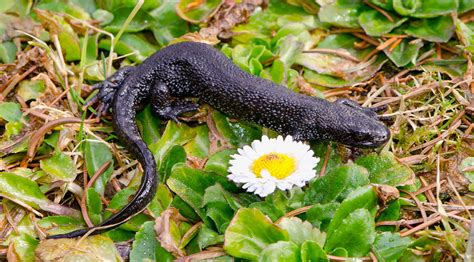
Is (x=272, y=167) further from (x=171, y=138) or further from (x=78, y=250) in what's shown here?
(x=78, y=250)

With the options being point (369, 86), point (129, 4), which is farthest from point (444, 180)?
point (129, 4)

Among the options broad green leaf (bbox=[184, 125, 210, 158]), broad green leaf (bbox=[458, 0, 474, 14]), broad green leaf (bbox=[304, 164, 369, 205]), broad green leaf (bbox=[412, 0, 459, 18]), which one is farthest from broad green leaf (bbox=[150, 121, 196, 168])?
broad green leaf (bbox=[458, 0, 474, 14])

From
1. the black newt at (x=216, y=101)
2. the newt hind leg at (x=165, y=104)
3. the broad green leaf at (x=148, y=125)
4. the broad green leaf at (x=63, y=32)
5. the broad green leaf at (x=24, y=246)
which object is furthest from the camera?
the broad green leaf at (x=63, y=32)

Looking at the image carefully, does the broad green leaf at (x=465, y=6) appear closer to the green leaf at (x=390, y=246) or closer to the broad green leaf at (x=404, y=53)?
the broad green leaf at (x=404, y=53)

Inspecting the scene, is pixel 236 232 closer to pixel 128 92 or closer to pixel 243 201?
pixel 243 201

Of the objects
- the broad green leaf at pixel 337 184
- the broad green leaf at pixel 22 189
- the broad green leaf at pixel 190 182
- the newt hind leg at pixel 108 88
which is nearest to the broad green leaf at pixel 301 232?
the broad green leaf at pixel 337 184

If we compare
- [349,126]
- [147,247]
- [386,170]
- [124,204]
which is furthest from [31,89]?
[386,170]
